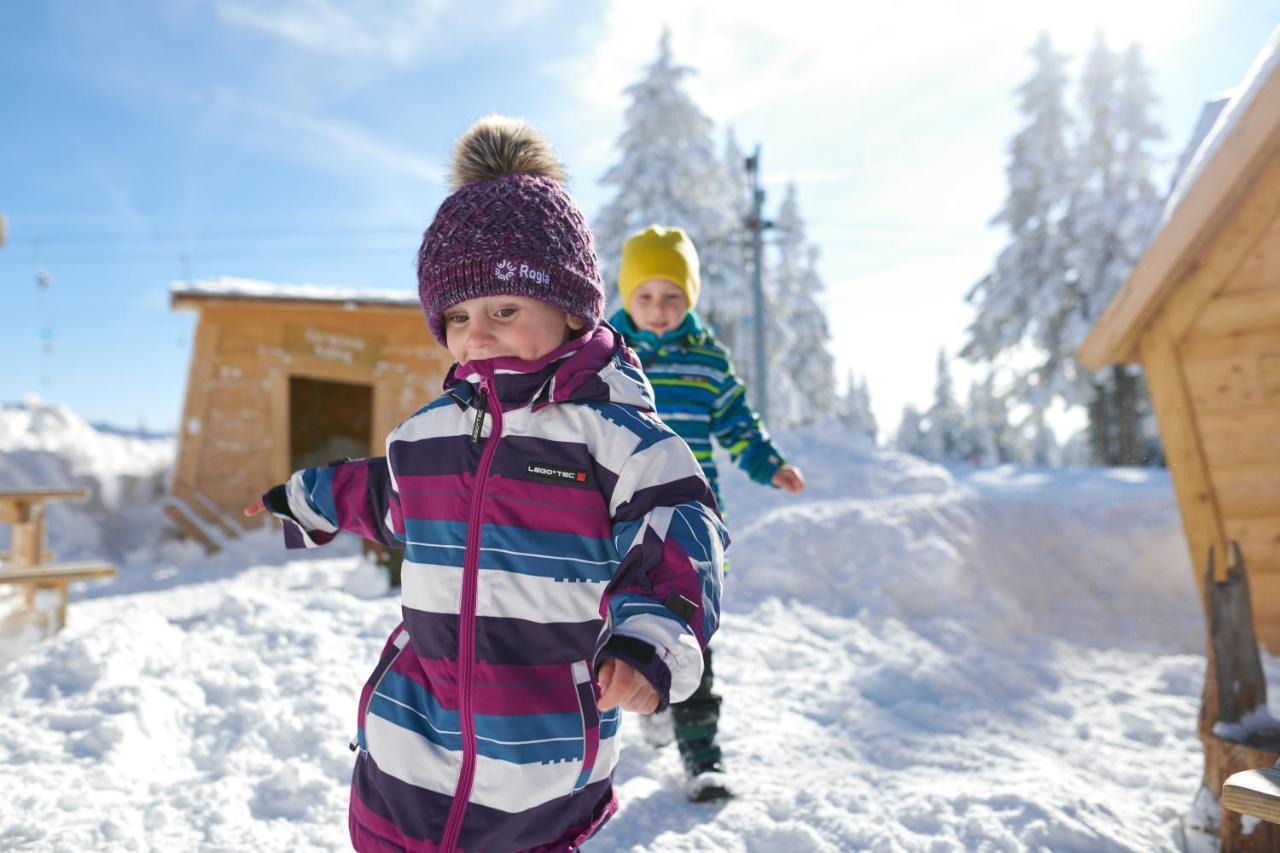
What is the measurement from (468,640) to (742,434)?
1930mm

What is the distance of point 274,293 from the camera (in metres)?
9.87

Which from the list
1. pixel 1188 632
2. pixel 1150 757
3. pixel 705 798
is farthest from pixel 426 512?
pixel 1188 632

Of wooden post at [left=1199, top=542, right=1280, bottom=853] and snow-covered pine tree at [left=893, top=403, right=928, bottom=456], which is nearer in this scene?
wooden post at [left=1199, top=542, right=1280, bottom=853]

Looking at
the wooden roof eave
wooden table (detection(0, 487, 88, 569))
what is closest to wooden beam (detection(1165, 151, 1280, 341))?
wooden table (detection(0, 487, 88, 569))

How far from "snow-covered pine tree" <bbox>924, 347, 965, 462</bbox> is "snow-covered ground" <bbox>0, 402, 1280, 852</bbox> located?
3788 centimetres

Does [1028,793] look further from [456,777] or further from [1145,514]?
[1145,514]

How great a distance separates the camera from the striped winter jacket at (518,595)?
1385 millimetres

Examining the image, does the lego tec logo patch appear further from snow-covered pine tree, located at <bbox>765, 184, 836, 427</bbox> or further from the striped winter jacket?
snow-covered pine tree, located at <bbox>765, 184, 836, 427</bbox>

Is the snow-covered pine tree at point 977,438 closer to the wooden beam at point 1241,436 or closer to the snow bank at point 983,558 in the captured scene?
the snow bank at point 983,558

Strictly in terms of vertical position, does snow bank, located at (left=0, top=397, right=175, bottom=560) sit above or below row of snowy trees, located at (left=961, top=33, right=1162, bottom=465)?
below

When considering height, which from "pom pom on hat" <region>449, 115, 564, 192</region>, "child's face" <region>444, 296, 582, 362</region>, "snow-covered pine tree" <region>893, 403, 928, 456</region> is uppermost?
"snow-covered pine tree" <region>893, 403, 928, 456</region>

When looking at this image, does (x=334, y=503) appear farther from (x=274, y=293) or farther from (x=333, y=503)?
(x=274, y=293)

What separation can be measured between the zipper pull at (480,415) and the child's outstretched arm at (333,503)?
1.05 ft

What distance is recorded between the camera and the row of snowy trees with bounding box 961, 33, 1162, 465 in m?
18.4
